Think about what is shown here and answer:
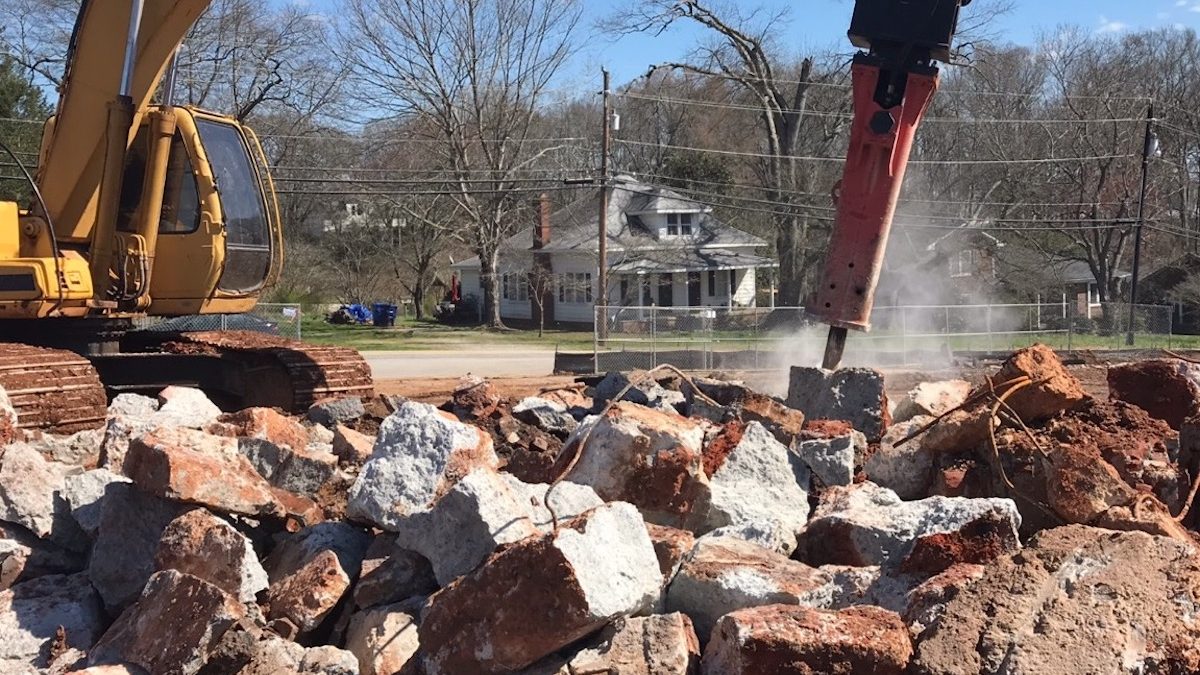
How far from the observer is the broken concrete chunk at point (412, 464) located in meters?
5.79

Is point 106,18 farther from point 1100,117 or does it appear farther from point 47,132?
point 1100,117

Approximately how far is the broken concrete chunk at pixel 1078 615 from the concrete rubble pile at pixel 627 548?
10mm

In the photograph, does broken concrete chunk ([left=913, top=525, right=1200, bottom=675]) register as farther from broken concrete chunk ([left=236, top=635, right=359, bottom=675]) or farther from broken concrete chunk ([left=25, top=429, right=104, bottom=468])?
broken concrete chunk ([left=25, top=429, right=104, bottom=468])

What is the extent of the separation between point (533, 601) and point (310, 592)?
1.29 meters

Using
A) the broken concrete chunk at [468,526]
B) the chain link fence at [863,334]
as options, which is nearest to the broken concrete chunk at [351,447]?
the broken concrete chunk at [468,526]

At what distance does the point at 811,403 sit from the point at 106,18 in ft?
22.7

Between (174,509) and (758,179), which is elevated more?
(758,179)

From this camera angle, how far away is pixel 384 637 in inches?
200

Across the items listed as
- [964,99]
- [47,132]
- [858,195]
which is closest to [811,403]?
[858,195]

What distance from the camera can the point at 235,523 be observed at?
5.99 m

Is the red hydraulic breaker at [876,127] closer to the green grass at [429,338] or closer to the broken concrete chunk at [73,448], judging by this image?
the broken concrete chunk at [73,448]

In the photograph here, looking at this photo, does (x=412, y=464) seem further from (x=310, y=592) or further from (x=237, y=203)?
(x=237, y=203)

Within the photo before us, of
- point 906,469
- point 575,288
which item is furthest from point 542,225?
point 906,469

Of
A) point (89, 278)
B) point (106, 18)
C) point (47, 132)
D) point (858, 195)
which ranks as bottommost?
point (89, 278)
